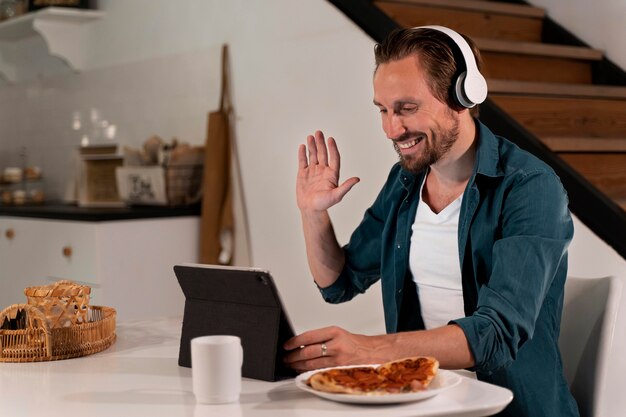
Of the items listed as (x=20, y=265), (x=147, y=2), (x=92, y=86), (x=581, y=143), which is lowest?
(x=20, y=265)

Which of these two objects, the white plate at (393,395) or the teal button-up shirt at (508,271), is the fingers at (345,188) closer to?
the teal button-up shirt at (508,271)

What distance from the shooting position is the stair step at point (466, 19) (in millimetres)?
3619

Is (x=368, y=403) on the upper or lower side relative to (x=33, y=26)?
lower

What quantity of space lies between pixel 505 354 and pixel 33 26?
3.71 metres

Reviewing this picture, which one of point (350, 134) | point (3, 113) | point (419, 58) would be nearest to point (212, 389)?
point (419, 58)

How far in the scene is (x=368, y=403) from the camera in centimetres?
139

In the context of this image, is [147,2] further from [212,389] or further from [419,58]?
[212,389]

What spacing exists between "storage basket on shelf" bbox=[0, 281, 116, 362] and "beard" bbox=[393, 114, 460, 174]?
2.18 ft

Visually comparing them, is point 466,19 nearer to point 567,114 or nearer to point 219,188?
point 567,114

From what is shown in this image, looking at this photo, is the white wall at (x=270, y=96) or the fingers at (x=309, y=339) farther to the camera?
the white wall at (x=270, y=96)

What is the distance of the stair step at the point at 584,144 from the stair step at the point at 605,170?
0.03 m

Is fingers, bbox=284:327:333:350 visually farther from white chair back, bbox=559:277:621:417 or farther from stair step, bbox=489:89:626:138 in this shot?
stair step, bbox=489:89:626:138

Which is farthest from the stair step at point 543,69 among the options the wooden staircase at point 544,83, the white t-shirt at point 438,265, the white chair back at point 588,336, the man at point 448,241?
the white chair back at point 588,336

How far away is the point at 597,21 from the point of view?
3.76 m
